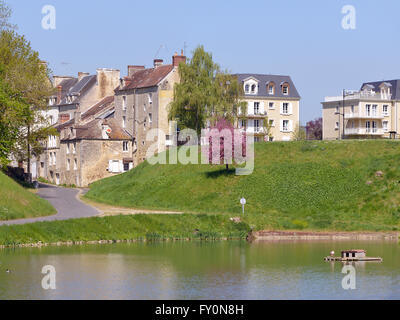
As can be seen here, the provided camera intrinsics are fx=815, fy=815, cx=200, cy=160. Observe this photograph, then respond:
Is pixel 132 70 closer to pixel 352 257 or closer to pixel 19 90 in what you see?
pixel 19 90

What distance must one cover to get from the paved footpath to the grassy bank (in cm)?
258

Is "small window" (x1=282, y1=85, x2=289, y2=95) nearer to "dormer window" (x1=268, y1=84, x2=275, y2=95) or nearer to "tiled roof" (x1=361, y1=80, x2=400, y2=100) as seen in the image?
"dormer window" (x1=268, y1=84, x2=275, y2=95)

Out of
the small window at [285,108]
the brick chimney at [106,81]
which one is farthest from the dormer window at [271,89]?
the brick chimney at [106,81]

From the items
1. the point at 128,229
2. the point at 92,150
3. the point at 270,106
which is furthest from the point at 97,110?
the point at 128,229

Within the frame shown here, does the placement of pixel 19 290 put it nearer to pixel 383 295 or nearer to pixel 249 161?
pixel 383 295

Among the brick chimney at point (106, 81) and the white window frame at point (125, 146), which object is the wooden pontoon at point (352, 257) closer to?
the white window frame at point (125, 146)

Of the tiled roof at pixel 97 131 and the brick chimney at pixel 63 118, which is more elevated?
the brick chimney at pixel 63 118

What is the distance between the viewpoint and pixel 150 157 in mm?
105250

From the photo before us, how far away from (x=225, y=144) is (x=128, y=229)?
72.9 feet

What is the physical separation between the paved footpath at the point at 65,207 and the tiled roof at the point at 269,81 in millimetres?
34917

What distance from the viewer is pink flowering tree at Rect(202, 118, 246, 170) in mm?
82750

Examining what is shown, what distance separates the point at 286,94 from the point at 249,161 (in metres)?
35.3

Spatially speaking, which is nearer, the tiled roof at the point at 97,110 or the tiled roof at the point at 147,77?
the tiled roof at the point at 147,77

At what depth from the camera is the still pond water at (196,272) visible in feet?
129
